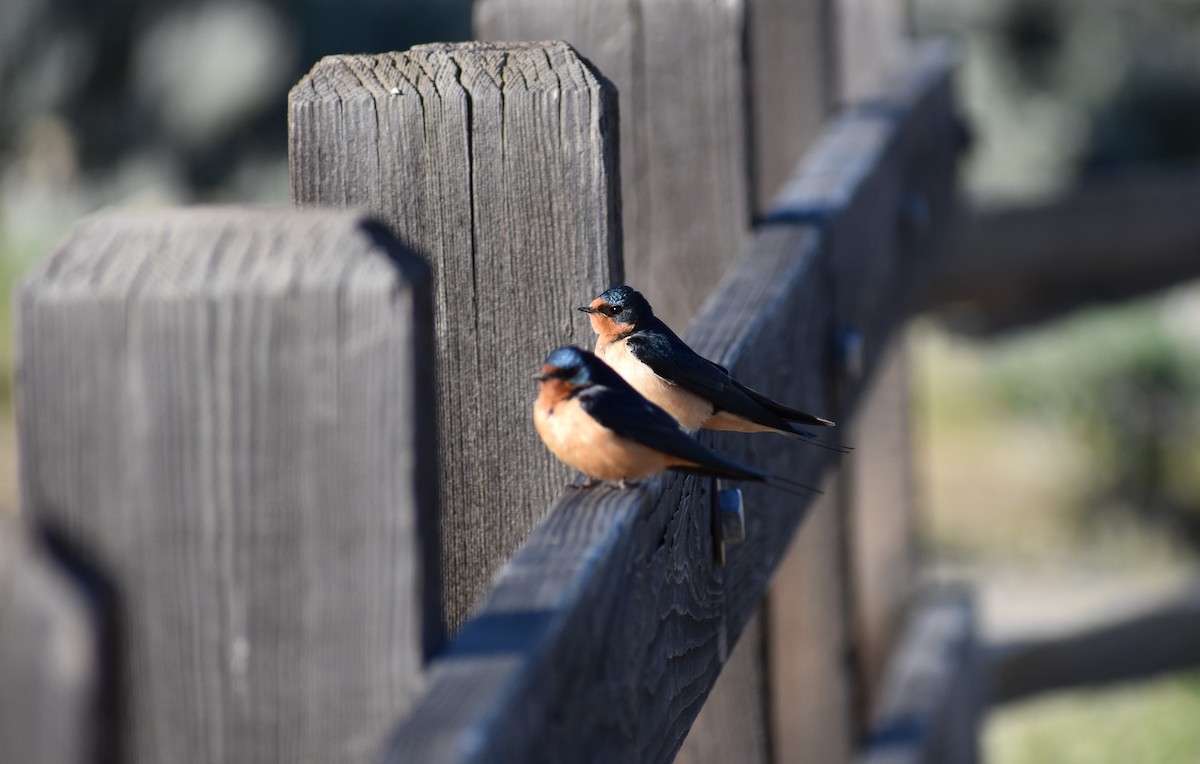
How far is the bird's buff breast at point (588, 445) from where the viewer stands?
4.92ft

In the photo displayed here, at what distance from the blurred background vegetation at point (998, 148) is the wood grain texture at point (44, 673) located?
7.32m

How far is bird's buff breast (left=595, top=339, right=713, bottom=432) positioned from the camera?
2049 millimetres

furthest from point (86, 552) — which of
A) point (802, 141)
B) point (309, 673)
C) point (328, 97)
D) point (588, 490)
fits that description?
point (802, 141)

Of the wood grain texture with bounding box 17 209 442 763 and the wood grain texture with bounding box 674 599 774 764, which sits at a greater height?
the wood grain texture with bounding box 17 209 442 763

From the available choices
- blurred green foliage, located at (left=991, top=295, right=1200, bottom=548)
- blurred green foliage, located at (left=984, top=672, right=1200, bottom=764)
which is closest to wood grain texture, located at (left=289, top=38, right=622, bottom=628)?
blurred green foliage, located at (left=984, top=672, right=1200, bottom=764)

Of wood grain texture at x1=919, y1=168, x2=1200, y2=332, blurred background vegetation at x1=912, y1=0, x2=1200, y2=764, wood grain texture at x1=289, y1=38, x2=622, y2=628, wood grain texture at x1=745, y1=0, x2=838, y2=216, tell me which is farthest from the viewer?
blurred background vegetation at x1=912, y1=0, x2=1200, y2=764

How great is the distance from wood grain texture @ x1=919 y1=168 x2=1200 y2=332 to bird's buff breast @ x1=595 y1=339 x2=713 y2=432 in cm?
227

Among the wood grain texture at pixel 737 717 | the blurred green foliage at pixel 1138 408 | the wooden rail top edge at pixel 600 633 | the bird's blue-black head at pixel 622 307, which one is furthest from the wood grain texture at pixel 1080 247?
the blurred green foliage at pixel 1138 408

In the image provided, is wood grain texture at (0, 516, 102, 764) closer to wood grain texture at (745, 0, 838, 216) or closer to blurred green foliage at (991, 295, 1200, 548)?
wood grain texture at (745, 0, 838, 216)

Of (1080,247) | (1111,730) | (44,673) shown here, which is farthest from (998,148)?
(44,673)

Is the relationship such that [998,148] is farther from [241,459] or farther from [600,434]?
[241,459]

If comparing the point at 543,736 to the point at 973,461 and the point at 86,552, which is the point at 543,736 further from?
the point at 973,461

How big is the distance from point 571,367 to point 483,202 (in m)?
0.20

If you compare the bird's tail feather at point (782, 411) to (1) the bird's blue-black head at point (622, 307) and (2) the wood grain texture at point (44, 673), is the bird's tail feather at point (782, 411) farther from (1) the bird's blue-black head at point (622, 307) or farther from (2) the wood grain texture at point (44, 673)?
(2) the wood grain texture at point (44, 673)
